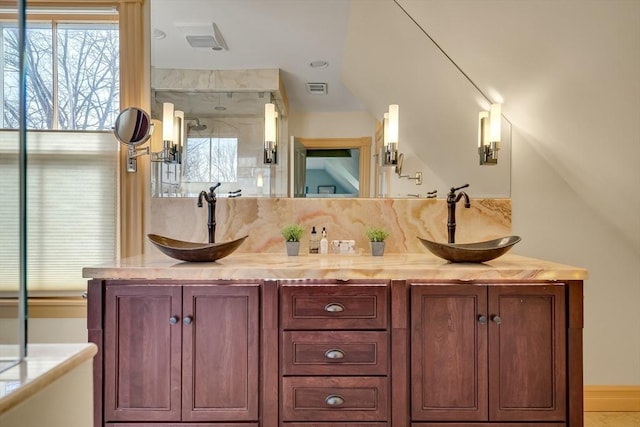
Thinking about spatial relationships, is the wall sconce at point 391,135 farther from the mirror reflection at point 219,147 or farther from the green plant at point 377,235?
the mirror reflection at point 219,147

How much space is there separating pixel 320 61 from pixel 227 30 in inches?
22.9

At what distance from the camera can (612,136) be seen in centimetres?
168

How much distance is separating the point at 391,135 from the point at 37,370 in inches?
75.5

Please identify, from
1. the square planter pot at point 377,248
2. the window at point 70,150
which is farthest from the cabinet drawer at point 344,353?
the window at point 70,150

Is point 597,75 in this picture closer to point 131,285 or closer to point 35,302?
point 131,285

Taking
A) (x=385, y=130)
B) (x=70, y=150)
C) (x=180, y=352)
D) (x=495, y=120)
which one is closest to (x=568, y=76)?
(x=495, y=120)

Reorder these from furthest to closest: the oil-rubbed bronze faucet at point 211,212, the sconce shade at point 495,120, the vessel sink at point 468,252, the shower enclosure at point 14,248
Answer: the sconce shade at point 495,120 < the oil-rubbed bronze faucet at point 211,212 < the vessel sink at point 468,252 < the shower enclosure at point 14,248

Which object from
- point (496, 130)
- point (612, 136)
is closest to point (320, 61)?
point (496, 130)

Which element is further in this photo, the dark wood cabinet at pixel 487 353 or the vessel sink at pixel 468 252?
the vessel sink at pixel 468 252

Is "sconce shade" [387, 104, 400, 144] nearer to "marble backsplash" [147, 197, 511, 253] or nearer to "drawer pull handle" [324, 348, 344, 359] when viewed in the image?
"marble backsplash" [147, 197, 511, 253]

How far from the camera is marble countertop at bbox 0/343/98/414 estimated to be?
2.22 ft

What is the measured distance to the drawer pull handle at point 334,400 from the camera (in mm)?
1558

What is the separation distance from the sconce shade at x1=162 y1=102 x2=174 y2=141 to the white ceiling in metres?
0.26

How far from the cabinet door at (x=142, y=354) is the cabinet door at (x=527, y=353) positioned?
1.35 meters
